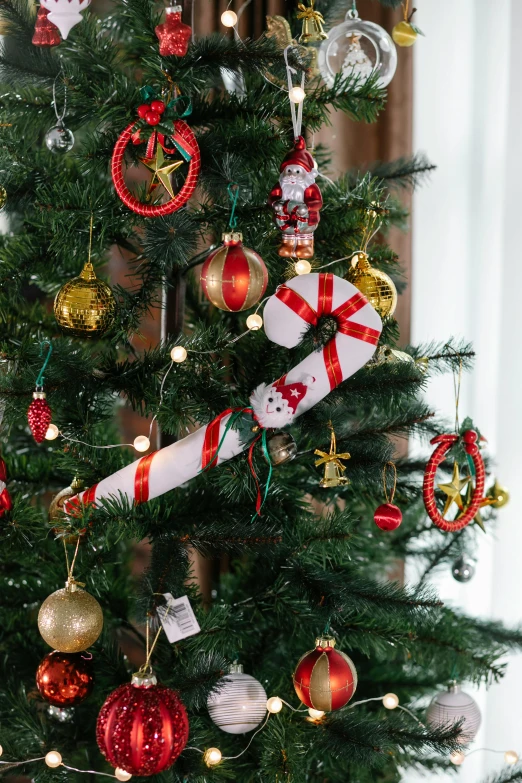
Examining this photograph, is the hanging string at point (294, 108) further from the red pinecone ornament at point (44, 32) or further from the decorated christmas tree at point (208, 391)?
the red pinecone ornament at point (44, 32)

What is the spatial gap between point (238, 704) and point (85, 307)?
52 centimetres

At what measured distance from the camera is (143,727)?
2.83 ft

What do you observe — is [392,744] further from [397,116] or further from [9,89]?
[397,116]

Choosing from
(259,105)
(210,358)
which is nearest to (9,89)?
(259,105)

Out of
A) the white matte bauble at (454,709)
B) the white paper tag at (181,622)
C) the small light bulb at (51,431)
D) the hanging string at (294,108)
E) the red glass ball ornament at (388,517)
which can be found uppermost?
the hanging string at (294,108)

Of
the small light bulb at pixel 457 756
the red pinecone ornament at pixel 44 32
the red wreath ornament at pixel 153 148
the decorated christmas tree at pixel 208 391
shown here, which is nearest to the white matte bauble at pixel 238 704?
the decorated christmas tree at pixel 208 391

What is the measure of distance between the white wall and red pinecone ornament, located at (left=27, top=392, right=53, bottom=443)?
985 millimetres

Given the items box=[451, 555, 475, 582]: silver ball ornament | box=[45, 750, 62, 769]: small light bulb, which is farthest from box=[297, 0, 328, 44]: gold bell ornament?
box=[45, 750, 62, 769]: small light bulb

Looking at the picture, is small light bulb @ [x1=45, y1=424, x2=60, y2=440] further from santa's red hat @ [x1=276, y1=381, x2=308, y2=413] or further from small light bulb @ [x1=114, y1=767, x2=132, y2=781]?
small light bulb @ [x1=114, y1=767, x2=132, y2=781]

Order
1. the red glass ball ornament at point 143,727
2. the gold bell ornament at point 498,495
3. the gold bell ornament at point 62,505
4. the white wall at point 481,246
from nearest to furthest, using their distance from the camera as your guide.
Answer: the red glass ball ornament at point 143,727
the gold bell ornament at point 62,505
the gold bell ornament at point 498,495
the white wall at point 481,246

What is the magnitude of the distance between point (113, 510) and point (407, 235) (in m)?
0.95

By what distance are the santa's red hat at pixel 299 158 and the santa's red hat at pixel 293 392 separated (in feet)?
0.82

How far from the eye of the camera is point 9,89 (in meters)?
1.03

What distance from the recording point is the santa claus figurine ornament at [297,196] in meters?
0.94
